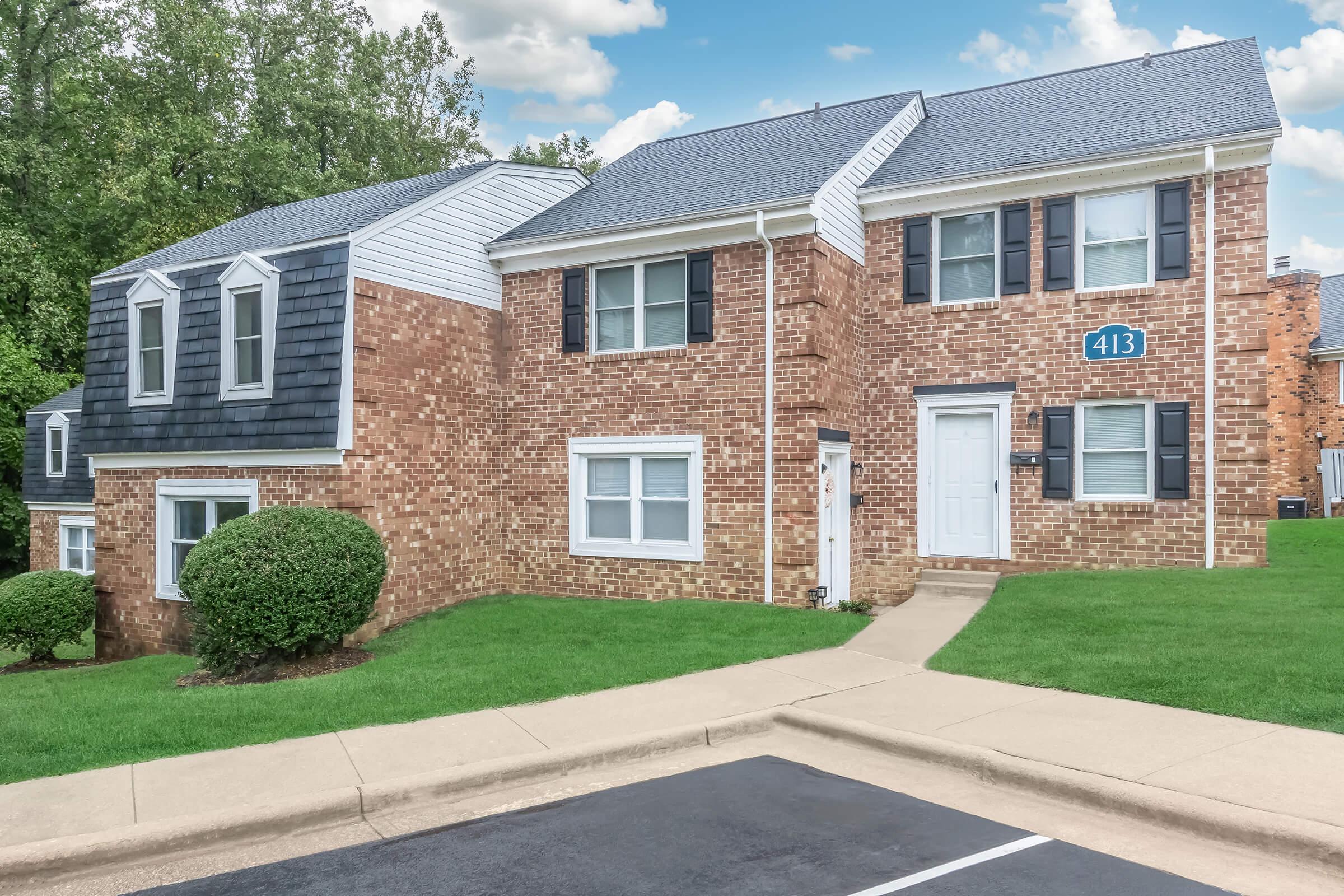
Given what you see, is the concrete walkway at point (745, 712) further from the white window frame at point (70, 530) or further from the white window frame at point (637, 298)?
the white window frame at point (70, 530)

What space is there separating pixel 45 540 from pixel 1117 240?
25.5 metres

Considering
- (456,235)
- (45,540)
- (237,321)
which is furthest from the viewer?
(45,540)

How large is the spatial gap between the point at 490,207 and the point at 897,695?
9.64 m

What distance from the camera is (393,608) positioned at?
12.0 meters

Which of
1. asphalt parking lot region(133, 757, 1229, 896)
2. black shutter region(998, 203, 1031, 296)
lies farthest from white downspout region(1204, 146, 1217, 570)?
asphalt parking lot region(133, 757, 1229, 896)

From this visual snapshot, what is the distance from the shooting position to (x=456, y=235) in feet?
44.1

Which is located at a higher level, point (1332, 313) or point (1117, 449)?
point (1332, 313)

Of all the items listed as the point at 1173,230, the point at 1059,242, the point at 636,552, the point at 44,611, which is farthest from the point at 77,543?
the point at 1173,230

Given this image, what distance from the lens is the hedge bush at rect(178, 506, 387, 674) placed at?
9461 mm

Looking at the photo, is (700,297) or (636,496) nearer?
(700,297)

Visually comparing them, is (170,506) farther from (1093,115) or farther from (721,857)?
(1093,115)

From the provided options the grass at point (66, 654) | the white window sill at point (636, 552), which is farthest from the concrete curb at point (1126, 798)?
the grass at point (66, 654)

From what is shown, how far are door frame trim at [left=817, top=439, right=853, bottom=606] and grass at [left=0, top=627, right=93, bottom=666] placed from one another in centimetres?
1155

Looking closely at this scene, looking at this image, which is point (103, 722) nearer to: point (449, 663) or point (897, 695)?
point (449, 663)
